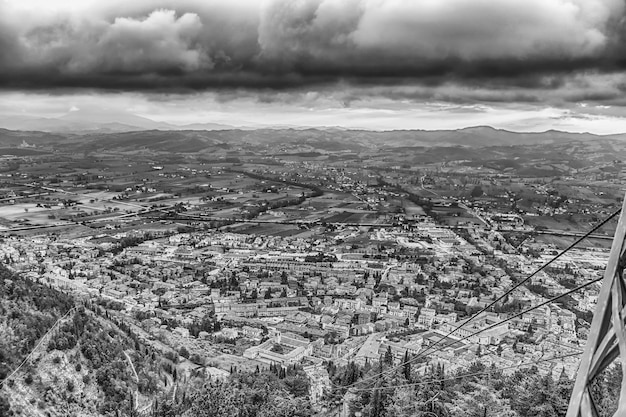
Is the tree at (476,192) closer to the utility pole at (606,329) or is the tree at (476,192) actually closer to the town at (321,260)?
the town at (321,260)

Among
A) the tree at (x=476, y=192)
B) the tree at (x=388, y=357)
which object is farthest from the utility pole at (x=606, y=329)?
the tree at (x=476, y=192)

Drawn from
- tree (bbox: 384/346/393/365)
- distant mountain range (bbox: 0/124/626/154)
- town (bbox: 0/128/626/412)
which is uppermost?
distant mountain range (bbox: 0/124/626/154)

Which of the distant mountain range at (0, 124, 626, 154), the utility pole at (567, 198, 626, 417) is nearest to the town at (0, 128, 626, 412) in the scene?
the utility pole at (567, 198, 626, 417)

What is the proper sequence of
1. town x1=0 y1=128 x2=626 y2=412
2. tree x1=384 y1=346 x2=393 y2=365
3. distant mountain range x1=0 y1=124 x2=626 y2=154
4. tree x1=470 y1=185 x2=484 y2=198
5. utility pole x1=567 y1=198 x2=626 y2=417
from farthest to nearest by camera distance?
distant mountain range x1=0 y1=124 x2=626 y2=154 → tree x1=470 y1=185 x2=484 y2=198 → town x1=0 y1=128 x2=626 y2=412 → tree x1=384 y1=346 x2=393 y2=365 → utility pole x1=567 y1=198 x2=626 y2=417

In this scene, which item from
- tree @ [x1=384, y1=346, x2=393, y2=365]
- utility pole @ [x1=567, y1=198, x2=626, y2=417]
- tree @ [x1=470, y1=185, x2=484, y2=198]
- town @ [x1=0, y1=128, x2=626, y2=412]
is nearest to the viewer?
utility pole @ [x1=567, y1=198, x2=626, y2=417]

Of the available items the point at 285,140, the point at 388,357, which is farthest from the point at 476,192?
the point at 285,140

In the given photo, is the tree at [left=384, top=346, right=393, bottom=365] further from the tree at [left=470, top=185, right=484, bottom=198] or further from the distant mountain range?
the distant mountain range

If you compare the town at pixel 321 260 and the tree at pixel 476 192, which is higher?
the tree at pixel 476 192

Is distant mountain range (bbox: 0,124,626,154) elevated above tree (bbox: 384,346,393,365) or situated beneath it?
elevated above

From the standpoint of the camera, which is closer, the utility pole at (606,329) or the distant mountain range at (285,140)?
the utility pole at (606,329)

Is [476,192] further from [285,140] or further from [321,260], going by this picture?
[285,140]
